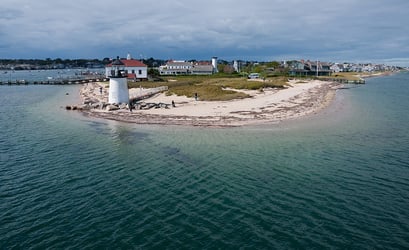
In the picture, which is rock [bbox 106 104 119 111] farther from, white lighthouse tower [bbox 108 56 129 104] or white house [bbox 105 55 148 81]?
white house [bbox 105 55 148 81]

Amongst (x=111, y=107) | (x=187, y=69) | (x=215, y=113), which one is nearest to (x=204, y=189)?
(x=215, y=113)

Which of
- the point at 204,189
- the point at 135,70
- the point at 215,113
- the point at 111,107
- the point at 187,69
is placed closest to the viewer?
the point at 204,189

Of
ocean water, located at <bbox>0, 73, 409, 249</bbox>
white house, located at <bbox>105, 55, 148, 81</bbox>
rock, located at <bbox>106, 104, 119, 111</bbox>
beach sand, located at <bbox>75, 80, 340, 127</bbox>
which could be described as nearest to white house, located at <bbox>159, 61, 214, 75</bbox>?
white house, located at <bbox>105, 55, 148, 81</bbox>

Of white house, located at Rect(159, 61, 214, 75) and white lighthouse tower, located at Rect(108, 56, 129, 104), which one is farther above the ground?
white house, located at Rect(159, 61, 214, 75)

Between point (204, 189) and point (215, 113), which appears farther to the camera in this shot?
point (215, 113)

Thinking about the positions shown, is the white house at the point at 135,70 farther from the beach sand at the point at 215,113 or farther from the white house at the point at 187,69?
the white house at the point at 187,69

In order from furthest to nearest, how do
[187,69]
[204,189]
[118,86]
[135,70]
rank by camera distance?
1. [187,69]
2. [135,70]
3. [118,86]
4. [204,189]

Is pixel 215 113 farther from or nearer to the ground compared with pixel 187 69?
nearer to the ground

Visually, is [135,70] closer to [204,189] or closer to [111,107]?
[111,107]

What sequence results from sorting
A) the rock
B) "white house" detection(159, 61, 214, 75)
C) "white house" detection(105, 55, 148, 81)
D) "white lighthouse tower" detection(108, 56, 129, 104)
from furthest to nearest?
1. "white house" detection(159, 61, 214, 75)
2. "white house" detection(105, 55, 148, 81)
3. "white lighthouse tower" detection(108, 56, 129, 104)
4. the rock
